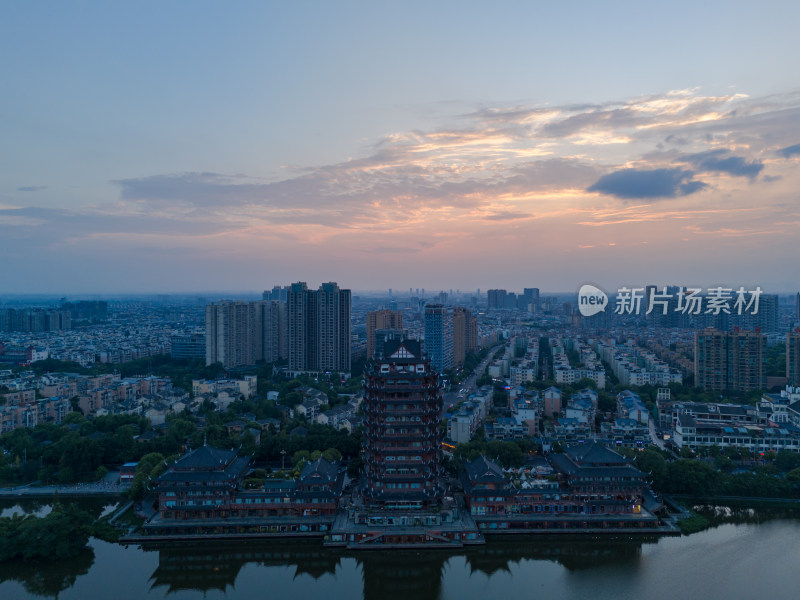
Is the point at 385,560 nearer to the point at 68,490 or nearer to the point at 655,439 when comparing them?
the point at 68,490

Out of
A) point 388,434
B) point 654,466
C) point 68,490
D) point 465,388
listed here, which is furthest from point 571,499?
point 465,388

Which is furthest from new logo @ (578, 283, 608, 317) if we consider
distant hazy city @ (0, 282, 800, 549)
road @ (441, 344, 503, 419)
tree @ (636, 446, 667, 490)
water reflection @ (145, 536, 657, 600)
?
water reflection @ (145, 536, 657, 600)

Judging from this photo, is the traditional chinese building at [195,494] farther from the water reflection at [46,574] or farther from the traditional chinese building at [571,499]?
the traditional chinese building at [571,499]

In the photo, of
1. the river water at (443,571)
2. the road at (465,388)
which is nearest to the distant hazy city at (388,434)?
the road at (465,388)

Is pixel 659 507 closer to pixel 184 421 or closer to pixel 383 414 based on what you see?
pixel 383 414

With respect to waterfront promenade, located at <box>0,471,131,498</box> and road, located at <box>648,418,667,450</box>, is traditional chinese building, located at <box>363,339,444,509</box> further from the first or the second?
road, located at <box>648,418,667,450</box>

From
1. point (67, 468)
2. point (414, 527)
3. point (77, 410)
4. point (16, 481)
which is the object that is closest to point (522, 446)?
point (414, 527)
